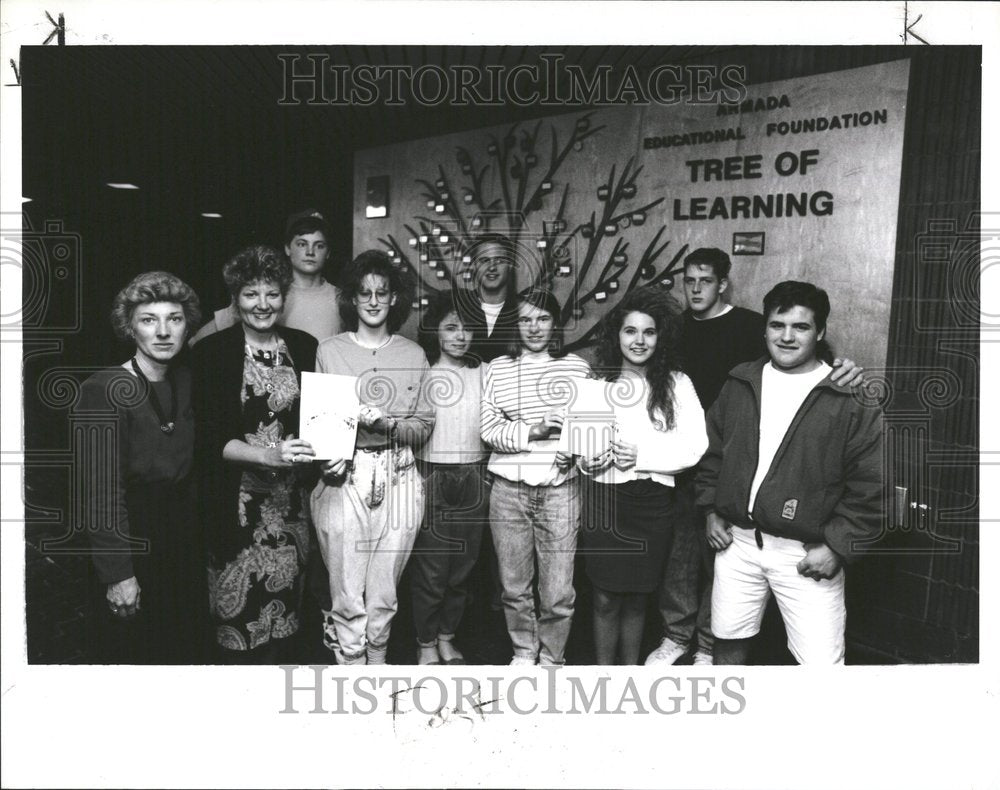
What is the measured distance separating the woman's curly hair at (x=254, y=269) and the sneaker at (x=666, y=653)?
88.0 inches

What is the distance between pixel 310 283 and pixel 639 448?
1.58 m

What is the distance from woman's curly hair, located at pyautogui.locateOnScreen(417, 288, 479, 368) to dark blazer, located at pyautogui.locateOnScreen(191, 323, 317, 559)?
760 millimetres

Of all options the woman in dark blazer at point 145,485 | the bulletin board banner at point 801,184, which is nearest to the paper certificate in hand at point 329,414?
the woman in dark blazer at point 145,485

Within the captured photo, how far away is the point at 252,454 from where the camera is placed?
11.6ft

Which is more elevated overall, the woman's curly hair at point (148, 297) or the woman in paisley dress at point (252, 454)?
the woman's curly hair at point (148, 297)

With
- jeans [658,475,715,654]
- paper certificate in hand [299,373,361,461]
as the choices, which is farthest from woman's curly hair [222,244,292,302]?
jeans [658,475,715,654]

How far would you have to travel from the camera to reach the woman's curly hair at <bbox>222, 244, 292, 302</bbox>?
3.53m

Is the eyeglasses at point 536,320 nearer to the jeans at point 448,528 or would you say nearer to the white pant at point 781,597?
the jeans at point 448,528

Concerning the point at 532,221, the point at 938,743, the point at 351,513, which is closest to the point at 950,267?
the point at 532,221

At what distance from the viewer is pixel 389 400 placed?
3570 millimetres

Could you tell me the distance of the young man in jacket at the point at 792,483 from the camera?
3.41m

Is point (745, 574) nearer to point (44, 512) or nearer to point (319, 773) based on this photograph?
point (319, 773)

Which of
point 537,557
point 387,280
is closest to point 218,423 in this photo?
point 387,280

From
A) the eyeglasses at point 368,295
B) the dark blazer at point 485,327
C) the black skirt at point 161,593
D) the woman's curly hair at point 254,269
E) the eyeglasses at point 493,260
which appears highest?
the eyeglasses at point 493,260
